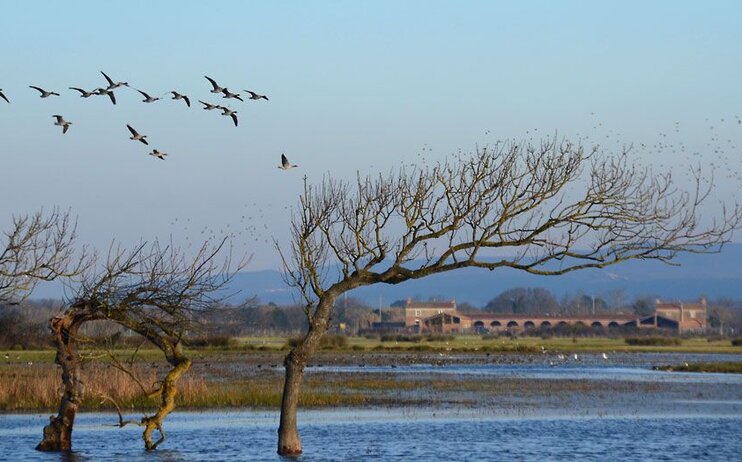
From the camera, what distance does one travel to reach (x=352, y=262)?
31.2 metres

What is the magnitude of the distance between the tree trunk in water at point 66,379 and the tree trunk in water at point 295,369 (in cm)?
534

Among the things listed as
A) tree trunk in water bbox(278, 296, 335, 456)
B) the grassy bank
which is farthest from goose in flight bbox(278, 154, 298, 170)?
the grassy bank

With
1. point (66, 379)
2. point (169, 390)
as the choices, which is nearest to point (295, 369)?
point (169, 390)

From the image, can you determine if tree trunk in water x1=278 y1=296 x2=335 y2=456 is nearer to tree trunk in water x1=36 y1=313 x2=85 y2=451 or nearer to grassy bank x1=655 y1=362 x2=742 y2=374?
tree trunk in water x1=36 y1=313 x2=85 y2=451

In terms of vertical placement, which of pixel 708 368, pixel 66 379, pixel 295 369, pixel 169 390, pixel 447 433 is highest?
pixel 708 368

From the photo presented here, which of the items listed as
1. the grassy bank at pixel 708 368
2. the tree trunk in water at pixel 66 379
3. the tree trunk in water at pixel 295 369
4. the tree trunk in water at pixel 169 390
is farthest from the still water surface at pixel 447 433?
the grassy bank at pixel 708 368

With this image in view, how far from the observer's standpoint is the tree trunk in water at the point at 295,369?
1179 inches

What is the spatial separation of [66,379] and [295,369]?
19.6 feet

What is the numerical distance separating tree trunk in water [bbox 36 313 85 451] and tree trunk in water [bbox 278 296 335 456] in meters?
5.34

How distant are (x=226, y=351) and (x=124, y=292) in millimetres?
78627

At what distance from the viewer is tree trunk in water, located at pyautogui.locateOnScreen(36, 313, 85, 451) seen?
103ft

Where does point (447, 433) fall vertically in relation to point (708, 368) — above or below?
below

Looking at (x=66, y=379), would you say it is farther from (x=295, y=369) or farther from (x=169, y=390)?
(x=295, y=369)

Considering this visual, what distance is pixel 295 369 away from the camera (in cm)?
2995
